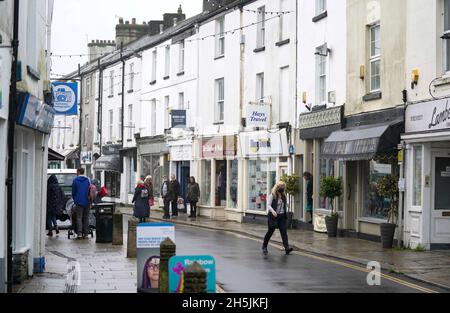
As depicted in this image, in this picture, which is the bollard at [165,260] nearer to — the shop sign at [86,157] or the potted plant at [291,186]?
the potted plant at [291,186]

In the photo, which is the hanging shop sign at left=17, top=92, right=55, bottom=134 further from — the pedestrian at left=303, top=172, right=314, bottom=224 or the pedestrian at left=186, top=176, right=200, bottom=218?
the pedestrian at left=186, top=176, right=200, bottom=218

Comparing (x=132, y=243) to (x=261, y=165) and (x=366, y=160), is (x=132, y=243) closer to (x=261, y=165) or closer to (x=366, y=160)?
(x=366, y=160)

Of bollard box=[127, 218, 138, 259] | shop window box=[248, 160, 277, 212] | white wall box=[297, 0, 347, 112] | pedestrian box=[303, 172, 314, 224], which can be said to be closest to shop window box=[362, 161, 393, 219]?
white wall box=[297, 0, 347, 112]

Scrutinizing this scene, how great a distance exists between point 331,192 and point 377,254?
5428 mm

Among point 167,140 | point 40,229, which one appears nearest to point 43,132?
point 40,229

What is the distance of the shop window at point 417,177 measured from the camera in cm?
2147

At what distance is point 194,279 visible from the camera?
859cm

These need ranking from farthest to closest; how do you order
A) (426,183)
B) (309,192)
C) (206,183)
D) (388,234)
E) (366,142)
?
(206,183), (309,192), (366,142), (388,234), (426,183)

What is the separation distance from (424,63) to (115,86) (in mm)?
34034

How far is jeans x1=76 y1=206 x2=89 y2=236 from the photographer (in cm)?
2362

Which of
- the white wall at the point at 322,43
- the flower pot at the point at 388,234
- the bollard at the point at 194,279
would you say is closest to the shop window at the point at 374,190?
the flower pot at the point at 388,234

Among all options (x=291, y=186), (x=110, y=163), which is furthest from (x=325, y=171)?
(x=110, y=163)
